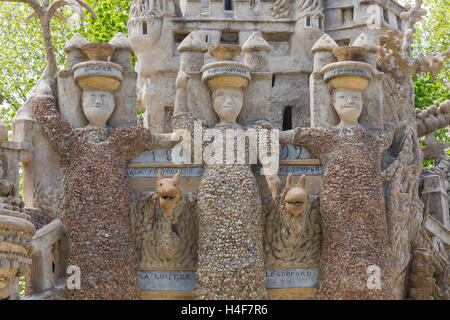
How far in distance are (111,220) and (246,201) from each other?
98.3 inches

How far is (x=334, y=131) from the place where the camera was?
1741cm

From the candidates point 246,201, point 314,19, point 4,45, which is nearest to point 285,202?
point 246,201

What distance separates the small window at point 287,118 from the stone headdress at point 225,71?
12.0 feet

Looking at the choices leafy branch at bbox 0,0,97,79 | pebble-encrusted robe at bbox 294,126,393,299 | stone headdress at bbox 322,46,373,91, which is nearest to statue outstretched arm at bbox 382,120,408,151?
pebble-encrusted robe at bbox 294,126,393,299

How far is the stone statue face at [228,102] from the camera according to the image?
1736 cm

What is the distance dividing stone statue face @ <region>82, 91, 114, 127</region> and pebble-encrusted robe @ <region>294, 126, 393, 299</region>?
367cm

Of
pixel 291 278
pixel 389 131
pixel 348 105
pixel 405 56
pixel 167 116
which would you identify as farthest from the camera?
pixel 167 116

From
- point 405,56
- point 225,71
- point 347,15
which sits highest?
point 347,15

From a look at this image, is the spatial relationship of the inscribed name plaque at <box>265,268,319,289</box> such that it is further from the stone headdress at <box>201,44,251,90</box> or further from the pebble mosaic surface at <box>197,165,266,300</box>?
the stone headdress at <box>201,44,251,90</box>

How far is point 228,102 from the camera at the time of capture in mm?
17359

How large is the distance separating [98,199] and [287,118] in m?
6.14

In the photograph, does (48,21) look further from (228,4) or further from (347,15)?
(347,15)

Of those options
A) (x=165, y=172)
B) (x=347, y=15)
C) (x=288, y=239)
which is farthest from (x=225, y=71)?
(x=347, y=15)

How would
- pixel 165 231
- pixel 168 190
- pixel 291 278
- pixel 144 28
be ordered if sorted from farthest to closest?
pixel 144 28, pixel 291 278, pixel 165 231, pixel 168 190
